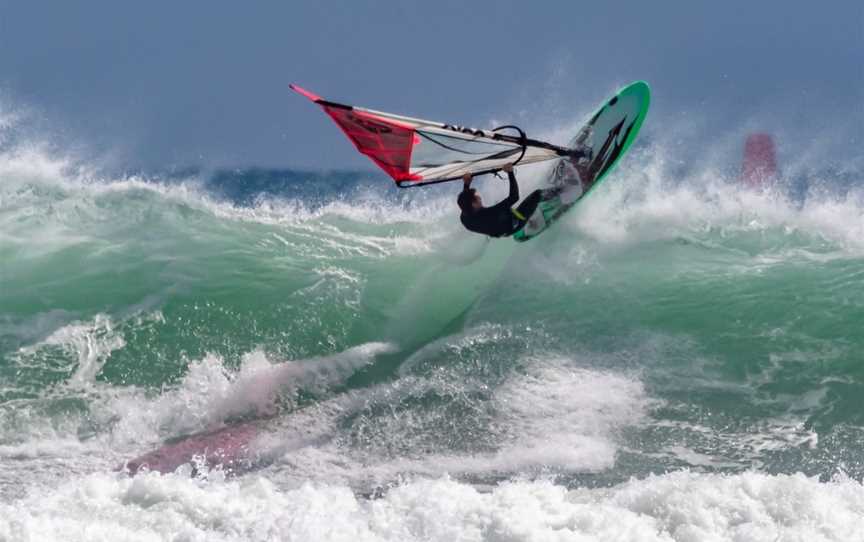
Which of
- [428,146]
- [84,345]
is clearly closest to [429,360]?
[428,146]

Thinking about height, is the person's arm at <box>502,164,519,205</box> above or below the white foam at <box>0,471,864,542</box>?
above

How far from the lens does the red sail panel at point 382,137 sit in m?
8.66

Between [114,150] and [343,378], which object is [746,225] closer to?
[343,378]

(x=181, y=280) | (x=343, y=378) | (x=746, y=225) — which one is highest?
(x=746, y=225)

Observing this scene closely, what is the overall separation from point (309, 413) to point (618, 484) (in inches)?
112

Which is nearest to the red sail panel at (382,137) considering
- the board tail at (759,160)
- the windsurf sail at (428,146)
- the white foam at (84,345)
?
the windsurf sail at (428,146)

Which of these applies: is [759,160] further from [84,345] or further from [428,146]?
[84,345]

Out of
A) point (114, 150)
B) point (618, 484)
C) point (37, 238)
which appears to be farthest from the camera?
point (114, 150)

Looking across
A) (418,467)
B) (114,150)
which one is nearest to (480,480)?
(418,467)

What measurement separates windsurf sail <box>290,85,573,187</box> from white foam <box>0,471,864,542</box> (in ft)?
10.4

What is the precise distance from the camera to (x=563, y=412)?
8.66 meters

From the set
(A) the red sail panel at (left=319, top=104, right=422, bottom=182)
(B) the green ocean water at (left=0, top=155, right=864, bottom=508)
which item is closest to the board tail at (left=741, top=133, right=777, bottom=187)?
(B) the green ocean water at (left=0, top=155, right=864, bottom=508)

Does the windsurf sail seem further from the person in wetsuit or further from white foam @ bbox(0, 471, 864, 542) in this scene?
white foam @ bbox(0, 471, 864, 542)

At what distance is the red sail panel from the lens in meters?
8.66
